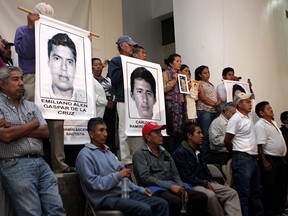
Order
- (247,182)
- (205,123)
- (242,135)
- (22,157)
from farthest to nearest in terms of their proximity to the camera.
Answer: (205,123), (242,135), (247,182), (22,157)

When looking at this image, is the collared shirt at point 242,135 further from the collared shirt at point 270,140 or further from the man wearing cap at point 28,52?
the man wearing cap at point 28,52

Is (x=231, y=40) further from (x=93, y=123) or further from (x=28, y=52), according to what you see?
(x=28, y=52)

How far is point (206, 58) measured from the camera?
7137 millimetres

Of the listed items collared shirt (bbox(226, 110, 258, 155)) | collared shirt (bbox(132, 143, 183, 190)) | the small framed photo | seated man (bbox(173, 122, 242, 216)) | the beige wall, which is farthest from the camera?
the beige wall

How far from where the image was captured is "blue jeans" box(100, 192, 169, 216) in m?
3.32

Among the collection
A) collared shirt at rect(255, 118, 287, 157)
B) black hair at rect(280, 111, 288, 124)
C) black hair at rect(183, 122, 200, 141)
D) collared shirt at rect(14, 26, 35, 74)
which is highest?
collared shirt at rect(14, 26, 35, 74)

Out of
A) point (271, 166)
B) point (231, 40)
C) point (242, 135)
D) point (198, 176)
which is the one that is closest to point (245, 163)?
point (242, 135)

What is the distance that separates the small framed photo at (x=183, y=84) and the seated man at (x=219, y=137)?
28.5 inches

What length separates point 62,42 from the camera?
3945 mm

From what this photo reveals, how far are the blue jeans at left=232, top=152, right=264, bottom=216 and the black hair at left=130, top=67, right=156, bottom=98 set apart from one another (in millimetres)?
1379

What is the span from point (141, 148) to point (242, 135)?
1543 mm

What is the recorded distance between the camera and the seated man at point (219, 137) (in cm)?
559

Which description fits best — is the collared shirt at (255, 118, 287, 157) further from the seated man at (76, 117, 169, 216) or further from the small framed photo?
the seated man at (76, 117, 169, 216)

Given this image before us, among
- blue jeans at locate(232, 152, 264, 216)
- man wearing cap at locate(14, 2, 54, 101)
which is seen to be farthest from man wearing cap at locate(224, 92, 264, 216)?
man wearing cap at locate(14, 2, 54, 101)
